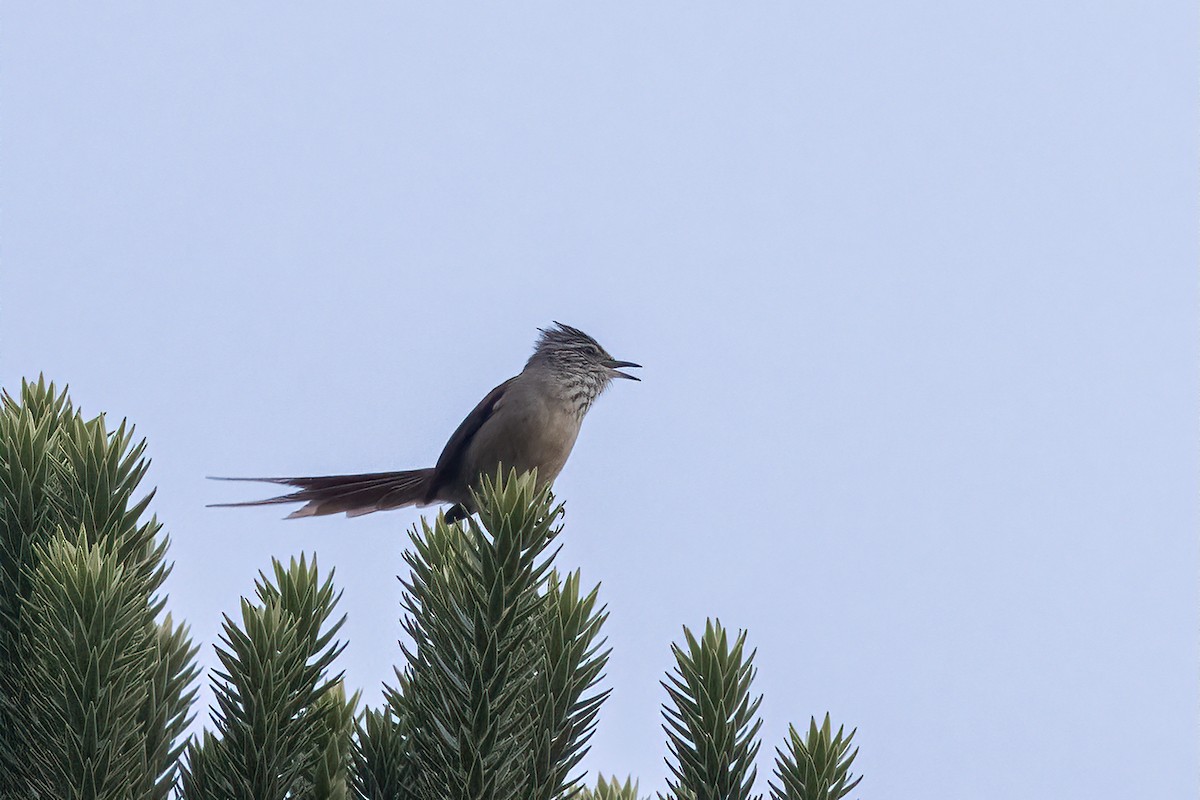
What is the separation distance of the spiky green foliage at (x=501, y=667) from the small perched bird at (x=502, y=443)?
10.6 ft

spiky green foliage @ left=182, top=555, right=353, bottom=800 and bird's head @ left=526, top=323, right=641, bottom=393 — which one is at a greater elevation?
bird's head @ left=526, top=323, right=641, bottom=393

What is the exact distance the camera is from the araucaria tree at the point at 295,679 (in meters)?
2.62

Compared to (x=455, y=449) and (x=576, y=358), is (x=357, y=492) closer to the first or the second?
(x=455, y=449)

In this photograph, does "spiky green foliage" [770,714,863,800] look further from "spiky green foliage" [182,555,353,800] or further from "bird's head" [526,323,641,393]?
"bird's head" [526,323,641,393]

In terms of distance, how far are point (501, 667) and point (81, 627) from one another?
98cm

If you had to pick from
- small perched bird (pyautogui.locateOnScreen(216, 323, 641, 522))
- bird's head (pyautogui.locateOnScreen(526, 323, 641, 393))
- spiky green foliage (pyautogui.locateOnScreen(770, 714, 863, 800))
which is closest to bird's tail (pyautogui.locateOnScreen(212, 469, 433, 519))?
small perched bird (pyautogui.locateOnScreen(216, 323, 641, 522))

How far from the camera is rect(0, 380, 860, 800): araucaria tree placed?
2.62 m

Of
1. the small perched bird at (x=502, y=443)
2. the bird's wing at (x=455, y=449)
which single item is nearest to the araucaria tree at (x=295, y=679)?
the small perched bird at (x=502, y=443)

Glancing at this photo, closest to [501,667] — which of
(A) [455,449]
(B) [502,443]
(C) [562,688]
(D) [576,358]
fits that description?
(C) [562,688]

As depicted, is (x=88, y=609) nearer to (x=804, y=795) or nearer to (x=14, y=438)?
(x=14, y=438)

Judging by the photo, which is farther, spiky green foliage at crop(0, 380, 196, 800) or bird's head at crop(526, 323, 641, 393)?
bird's head at crop(526, 323, 641, 393)

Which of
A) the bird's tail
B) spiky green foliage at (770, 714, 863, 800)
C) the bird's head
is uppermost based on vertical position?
the bird's head

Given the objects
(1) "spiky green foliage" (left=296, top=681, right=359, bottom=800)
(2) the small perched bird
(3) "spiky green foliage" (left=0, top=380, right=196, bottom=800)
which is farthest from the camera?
(2) the small perched bird

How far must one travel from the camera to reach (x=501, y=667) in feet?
8.84
